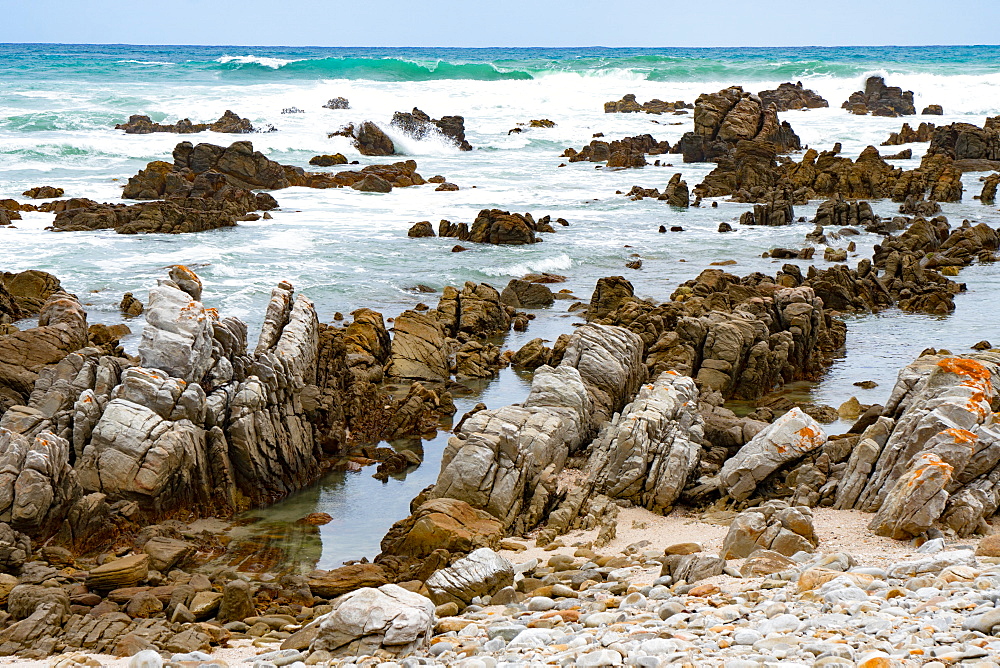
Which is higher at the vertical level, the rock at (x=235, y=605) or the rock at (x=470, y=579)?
the rock at (x=470, y=579)

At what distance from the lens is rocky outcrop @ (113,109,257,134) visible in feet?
183

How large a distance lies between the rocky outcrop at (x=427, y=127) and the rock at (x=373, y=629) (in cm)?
5268

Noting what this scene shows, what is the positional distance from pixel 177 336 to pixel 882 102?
231 ft

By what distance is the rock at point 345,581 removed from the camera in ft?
31.9

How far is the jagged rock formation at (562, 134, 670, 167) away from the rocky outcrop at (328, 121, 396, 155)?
10.1m

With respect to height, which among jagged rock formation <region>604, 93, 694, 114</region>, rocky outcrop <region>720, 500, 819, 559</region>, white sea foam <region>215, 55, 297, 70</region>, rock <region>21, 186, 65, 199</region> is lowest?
rock <region>21, 186, 65, 199</region>

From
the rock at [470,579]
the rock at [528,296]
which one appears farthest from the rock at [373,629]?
the rock at [528,296]

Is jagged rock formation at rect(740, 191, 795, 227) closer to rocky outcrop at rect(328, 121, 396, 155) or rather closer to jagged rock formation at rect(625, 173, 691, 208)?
jagged rock formation at rect(625, 173, 691, 208)

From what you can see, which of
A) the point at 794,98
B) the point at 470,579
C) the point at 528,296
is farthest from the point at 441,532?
the point at 794,98

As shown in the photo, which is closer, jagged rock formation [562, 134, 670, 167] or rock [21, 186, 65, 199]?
rock [21, 186, 65, 199]

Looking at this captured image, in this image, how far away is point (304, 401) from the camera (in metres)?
14.0

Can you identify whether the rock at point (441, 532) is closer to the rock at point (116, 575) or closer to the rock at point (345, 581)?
the rock at point (345, 581)

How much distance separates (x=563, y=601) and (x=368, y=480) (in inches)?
219

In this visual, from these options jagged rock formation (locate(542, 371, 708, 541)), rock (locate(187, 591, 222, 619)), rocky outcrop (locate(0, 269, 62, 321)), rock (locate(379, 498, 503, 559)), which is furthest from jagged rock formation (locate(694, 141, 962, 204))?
rock (locate(187, 591, 222, 619))
